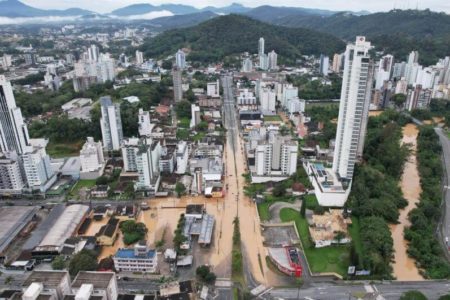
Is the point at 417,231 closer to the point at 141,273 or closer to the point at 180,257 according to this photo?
the point at 180,257

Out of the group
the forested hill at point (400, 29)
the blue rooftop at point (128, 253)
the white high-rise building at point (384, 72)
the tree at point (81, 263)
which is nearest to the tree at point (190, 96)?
the white high-rise building at point (384, 72)

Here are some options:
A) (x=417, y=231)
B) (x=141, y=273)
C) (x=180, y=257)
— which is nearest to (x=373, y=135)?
(x=417, y=231)

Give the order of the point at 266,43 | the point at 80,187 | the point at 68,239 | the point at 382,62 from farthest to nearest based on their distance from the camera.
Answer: the point at 266,43, the point at 382,62, the point at 80,187, the point at 68,239

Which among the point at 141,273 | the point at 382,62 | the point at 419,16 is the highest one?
the point at 419,16

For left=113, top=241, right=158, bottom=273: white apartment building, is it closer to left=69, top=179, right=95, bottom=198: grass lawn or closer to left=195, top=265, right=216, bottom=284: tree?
left=195, top=265, right=216, bottom=284: tree

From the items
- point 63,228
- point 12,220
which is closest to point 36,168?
point 12,220

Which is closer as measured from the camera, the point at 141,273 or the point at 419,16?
the point at 141,273

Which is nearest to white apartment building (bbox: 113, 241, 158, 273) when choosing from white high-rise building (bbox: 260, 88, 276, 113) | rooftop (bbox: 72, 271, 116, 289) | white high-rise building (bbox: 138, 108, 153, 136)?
rooftop (bbox: 72, 271, 116, 289)
